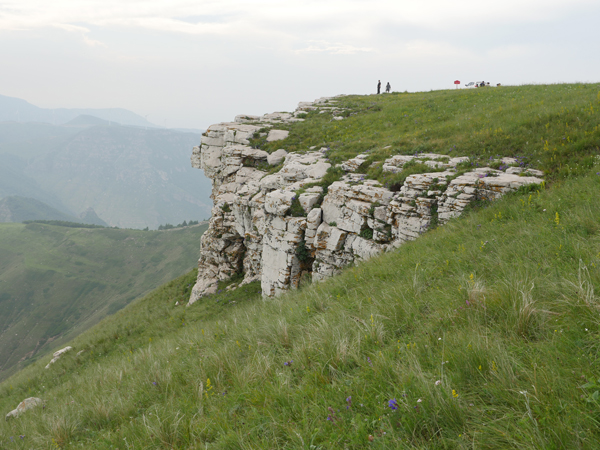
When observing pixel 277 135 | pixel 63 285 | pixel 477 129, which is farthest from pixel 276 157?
pixel 63 285

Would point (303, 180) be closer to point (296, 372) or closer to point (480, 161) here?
point (480, 161)

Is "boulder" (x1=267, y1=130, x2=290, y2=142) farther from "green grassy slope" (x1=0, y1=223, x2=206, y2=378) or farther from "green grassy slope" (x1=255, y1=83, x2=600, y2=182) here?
"green grassy slope" (x1=0, y1=223, x2=206, y2=378)

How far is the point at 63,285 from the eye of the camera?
164 m

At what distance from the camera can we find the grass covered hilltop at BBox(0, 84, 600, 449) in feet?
9.04

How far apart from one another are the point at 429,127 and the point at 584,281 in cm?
1853

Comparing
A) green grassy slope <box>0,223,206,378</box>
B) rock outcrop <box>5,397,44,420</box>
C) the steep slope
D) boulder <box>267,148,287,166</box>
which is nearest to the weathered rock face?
boulder <box>267,148,287,166</box>

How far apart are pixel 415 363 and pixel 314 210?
12127 millimetres

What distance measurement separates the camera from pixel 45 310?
14512cm

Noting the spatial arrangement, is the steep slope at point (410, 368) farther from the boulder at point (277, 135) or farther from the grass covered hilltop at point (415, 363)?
the boulder at point (277, 135)

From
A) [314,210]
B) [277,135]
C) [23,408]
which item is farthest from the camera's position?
[277,135]

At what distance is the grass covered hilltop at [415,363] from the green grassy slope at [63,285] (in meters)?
132

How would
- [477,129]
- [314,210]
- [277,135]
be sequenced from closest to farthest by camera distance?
[314,210]
[477,129]
[277,135]

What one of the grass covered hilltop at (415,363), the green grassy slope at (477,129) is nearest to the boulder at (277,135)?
the green grassy slope at (477,129)

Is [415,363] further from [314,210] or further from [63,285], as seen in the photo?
[63,285]
